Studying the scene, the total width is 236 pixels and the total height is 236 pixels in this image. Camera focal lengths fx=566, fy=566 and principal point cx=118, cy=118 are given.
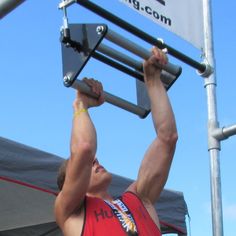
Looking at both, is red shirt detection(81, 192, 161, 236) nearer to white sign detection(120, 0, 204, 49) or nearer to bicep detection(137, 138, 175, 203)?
bicep detection(137, 138, 175, 203)

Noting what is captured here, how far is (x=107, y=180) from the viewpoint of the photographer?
92.6 inches

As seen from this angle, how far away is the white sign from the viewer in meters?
2.46

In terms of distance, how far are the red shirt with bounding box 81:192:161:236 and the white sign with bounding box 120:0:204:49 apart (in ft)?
2.69

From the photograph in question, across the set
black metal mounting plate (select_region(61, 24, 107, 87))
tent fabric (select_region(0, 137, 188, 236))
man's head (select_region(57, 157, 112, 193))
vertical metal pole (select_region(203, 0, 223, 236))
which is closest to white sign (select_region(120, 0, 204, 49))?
vertical metal pole (select_region(203, 0, 223, 236))

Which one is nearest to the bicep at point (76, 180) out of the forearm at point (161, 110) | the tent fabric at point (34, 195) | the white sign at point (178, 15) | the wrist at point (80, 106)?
the wrist at point (80, 106)

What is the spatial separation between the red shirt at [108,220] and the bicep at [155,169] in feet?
0.45

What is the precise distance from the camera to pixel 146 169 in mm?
2447

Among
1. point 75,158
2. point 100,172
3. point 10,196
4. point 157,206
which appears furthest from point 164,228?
point 75,158

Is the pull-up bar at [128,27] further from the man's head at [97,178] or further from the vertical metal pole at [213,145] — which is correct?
the man's head at [97,178]

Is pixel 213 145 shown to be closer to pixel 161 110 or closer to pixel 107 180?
pixel 161 110

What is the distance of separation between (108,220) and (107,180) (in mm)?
270

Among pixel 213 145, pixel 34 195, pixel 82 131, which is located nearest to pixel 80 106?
pixel 82 131

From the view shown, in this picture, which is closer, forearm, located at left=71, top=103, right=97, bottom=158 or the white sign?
forearm, located at left=71, top=103, right=97, bottom=158

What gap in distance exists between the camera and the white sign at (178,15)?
246cm
